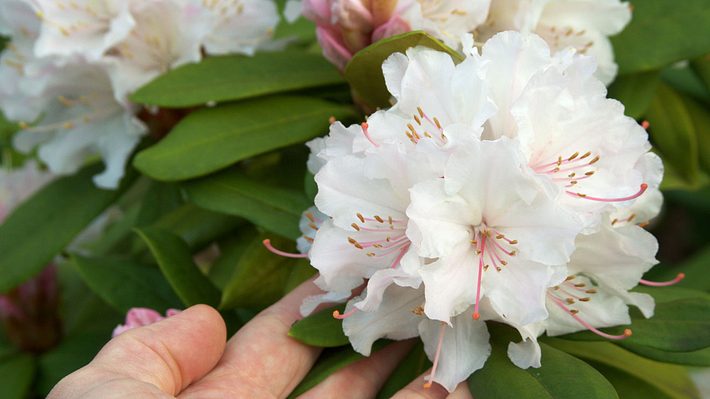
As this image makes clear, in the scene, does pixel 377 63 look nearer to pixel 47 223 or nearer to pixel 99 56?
pixel 99 56

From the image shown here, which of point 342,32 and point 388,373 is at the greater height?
point 342,32

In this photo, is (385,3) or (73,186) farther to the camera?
(73,186)

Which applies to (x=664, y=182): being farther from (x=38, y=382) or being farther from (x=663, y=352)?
(x=38, y=382)

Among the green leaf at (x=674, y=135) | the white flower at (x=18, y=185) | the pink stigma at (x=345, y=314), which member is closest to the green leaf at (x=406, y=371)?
the pink stigma at (x=345, y=314)

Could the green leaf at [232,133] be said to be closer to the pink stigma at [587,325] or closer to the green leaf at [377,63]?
the green leaf at [377,63]

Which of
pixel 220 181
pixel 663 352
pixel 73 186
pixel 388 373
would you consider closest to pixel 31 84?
pixel 73 186

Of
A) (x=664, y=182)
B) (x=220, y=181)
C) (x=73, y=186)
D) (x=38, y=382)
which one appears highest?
(x=220, y=181)

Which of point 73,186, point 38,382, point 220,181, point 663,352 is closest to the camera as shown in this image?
point 663,352
